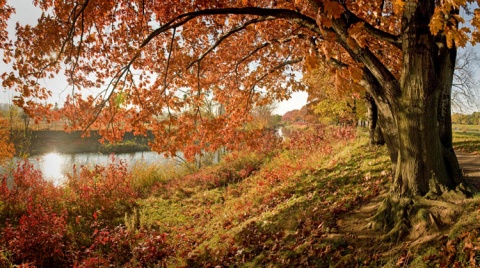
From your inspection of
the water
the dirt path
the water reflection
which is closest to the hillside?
the dirt path

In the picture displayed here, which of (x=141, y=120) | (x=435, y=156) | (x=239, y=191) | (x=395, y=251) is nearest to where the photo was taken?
(x=395, y=251)

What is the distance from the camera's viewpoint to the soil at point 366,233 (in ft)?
12.8

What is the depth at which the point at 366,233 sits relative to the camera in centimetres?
458

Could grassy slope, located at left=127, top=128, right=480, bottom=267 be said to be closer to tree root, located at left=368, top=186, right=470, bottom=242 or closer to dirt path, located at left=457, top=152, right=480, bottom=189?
tree root, located at left=368, top=186, right=470, bottom=242

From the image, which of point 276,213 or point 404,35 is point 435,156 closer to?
point 404,35

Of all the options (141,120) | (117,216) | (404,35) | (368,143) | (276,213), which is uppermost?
(404,35)

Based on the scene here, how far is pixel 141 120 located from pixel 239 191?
6.38 m

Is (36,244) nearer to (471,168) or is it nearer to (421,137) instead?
(421,137)

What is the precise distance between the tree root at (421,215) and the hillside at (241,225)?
85 mm

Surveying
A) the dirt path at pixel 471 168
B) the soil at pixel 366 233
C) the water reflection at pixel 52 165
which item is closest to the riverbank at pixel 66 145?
the water reflection at pixel 52 165

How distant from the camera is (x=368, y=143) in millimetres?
10438

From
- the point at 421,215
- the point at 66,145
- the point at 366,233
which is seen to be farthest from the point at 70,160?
the point at 421,215

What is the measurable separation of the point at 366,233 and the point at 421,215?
3.14 feet

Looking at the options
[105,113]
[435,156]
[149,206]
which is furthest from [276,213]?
[149,206]
